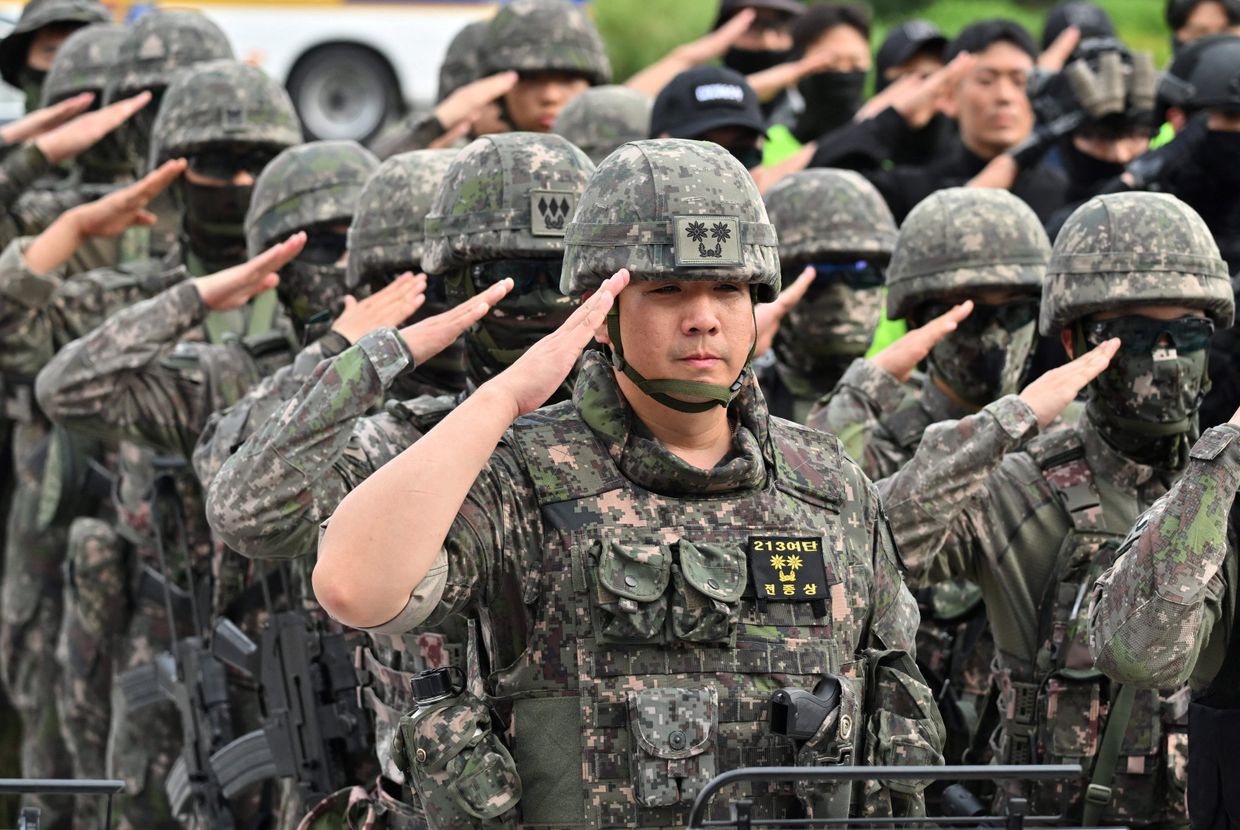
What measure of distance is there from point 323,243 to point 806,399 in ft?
5.92

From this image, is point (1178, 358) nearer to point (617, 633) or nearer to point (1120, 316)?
point (1120, 316)

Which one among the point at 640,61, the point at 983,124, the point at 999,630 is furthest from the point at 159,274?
the point at 640,61

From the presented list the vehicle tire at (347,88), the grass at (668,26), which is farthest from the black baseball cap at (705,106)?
the vehicle tire at (347,88)

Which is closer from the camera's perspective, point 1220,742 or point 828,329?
point 1220,742

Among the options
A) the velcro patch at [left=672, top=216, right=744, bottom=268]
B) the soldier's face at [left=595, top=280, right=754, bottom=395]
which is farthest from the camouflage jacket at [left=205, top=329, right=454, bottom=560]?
the velcro patch at [left=672, top=216, right=744, bottom=268]

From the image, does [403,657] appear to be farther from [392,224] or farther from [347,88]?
[347,88]

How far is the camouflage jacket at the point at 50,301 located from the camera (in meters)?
8.59

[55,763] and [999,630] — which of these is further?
[55,763]

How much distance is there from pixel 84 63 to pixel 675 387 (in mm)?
7165

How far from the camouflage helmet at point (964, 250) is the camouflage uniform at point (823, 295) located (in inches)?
19.1

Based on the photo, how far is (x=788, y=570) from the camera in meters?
4.62

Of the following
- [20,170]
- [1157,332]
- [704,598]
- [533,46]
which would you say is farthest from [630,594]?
[533,46]

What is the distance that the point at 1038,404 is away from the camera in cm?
568

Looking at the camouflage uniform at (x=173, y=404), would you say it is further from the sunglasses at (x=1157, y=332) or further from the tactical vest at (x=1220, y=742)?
the tactical vest at (x=1220, y=742)
